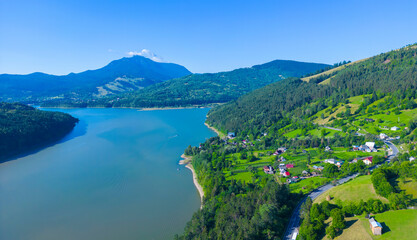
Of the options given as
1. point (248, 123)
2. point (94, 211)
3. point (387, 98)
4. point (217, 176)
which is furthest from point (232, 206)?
point (387, 98)

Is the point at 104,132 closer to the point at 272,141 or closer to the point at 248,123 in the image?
the point at 248,123

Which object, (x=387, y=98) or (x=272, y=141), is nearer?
(x=272, y=141)

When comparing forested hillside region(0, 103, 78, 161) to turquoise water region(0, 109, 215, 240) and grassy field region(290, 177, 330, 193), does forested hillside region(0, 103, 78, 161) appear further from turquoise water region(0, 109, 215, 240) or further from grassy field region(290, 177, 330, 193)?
grassy field region(290, 177, 330, 193)

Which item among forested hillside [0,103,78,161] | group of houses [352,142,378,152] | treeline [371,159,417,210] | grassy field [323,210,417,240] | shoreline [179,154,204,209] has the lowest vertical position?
shoreline [179,154,204,209]

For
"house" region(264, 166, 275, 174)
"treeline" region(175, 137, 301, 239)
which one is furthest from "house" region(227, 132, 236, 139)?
"treeline" region(175, 137, 301, 239)

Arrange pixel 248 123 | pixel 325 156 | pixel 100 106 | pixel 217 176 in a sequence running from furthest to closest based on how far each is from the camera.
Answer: pixel 100 106 < pixel 248 123 < pixel 325 156 < pixel 217 176

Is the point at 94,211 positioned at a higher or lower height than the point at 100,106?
lower

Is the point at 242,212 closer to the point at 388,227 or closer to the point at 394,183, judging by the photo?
the point at 388,227
